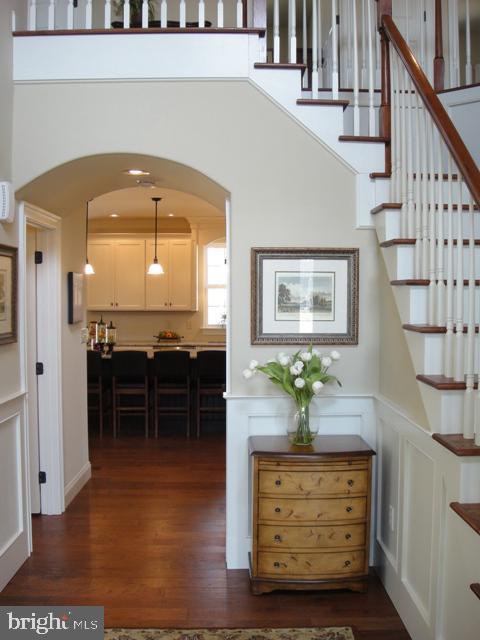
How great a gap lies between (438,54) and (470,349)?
1890 mm

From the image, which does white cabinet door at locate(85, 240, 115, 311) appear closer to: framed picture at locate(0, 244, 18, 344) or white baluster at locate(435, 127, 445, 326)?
framed picture at locate(0, 244, 18, 344)

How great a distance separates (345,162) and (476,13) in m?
2.59

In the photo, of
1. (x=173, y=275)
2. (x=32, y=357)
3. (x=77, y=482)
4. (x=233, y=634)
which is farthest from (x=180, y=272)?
(x=233, y=634)

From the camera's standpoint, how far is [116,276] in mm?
8664

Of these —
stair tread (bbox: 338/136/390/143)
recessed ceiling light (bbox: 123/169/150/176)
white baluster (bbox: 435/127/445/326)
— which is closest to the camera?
white baluster (bbox: 435/127/445/326)

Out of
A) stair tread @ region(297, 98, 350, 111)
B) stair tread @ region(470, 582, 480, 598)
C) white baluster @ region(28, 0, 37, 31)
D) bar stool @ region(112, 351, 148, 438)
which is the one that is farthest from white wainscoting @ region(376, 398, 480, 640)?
bar stool @ region(112, 351, 148, 438)

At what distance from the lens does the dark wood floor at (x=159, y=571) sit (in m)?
2.76

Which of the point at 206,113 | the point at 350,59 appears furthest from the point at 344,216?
the point at 350,59

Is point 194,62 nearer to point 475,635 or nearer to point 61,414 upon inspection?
point 61,414

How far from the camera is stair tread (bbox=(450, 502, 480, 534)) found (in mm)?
1860

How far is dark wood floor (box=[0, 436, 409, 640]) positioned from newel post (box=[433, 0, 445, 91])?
2.87 m

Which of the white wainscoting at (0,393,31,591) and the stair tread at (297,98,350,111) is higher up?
the stair tread at (297,98,350,111)

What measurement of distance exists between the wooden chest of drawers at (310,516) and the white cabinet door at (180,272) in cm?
587

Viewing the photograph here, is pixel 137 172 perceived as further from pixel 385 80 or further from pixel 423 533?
pixel 423 533
